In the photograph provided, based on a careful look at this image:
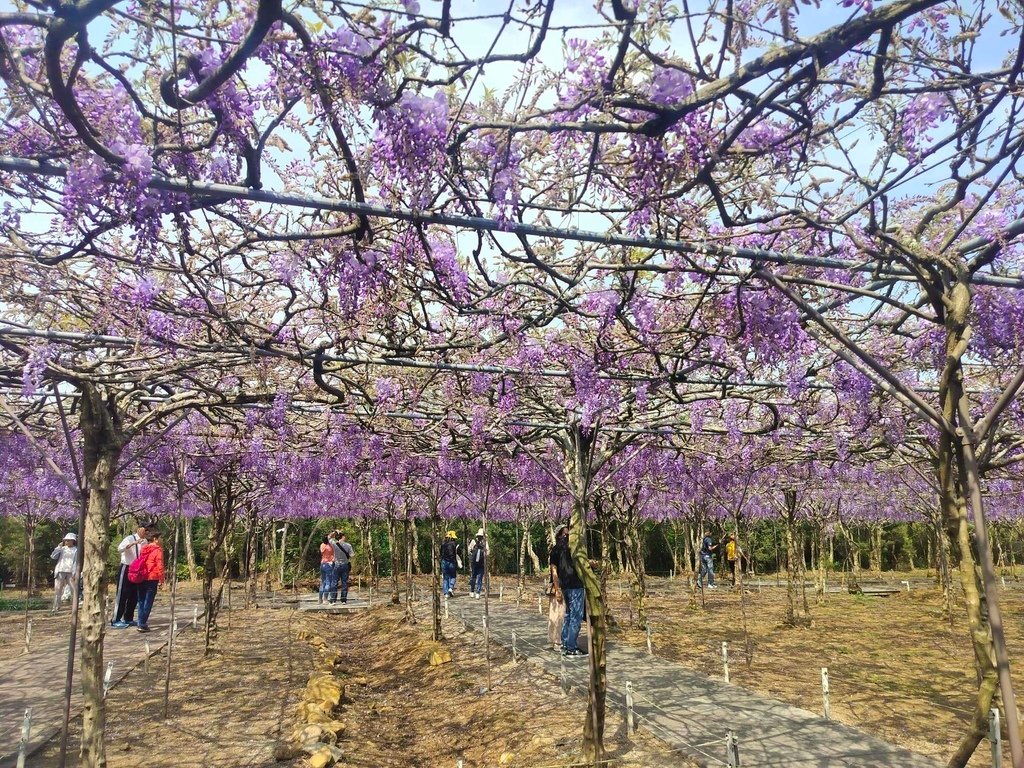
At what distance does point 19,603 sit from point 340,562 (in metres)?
8.07

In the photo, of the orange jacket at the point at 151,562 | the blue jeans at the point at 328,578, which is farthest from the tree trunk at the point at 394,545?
the orange jacket at the point at 151,562

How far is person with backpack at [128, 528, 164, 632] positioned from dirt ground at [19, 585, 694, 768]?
776 mm

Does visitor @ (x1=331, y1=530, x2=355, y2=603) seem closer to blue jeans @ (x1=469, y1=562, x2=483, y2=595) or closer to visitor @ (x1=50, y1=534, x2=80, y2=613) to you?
blue jeans @ (x1=469, y1=562, x2=483, y2=595)

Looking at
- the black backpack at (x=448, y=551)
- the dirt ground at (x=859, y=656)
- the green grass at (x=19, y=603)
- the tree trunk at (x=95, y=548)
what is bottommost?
the green grass at (x=19, y=603)

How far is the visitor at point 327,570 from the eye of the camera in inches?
688

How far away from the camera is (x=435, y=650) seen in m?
10.3

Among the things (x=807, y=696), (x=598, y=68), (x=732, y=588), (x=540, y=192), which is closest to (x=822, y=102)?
(x=598, y=68)

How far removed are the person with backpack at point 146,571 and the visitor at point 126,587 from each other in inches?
3.7

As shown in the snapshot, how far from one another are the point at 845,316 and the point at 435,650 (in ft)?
25.6

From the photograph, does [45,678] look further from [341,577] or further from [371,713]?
[341,577]

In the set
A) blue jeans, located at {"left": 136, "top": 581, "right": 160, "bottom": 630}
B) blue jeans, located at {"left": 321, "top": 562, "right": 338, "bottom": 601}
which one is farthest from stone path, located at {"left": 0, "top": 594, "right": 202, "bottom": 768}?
blue jeans, located at {"left": 321, "top": 562, "right": 338, "bottom": 601}

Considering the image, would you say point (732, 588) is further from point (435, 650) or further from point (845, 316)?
point (845, 316)

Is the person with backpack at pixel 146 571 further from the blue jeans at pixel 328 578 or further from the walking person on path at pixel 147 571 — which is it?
the blue jeans at pixel 328 578

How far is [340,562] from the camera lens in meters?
17.6
